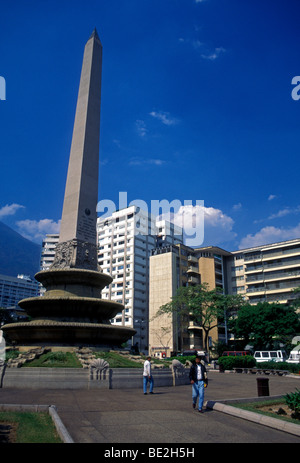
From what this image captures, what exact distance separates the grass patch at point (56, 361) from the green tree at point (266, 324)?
3994 cm

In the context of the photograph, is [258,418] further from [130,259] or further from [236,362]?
[130,259]

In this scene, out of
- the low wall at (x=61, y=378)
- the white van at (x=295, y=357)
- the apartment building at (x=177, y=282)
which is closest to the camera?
the low wall at (x=61, y=378)

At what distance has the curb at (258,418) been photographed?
24.5 ft

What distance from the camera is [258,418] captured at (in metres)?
8.38

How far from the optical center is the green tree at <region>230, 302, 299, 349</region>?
5022 cm

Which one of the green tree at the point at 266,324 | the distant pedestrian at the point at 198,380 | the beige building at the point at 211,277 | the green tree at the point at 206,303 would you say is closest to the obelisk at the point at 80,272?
the distant pedestrian at the point at 198,380

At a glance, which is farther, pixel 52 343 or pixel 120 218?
pixel 120 218

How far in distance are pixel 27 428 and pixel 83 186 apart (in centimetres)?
1778

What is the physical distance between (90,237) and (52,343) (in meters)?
7.27

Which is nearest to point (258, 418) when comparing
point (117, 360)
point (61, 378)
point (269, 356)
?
point (61, 378)

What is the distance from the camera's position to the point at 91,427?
23.9 feet

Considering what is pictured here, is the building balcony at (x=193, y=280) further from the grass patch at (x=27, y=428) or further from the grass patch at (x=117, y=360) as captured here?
the grass patch at (x=27, y=428)
